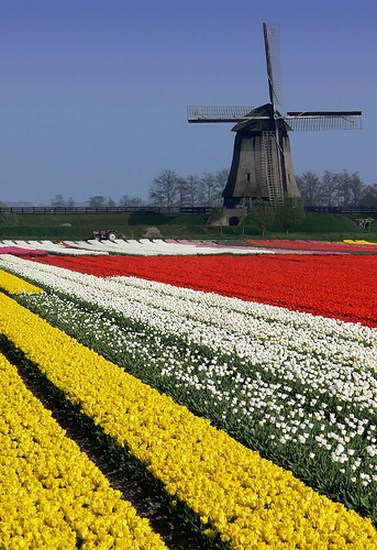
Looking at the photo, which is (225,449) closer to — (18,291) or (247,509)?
(247,509)

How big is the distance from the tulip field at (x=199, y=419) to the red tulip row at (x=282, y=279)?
0.30 metres

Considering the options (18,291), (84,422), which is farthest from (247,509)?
(18,291)

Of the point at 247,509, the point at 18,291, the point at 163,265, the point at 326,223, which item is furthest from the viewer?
the point at 326,223

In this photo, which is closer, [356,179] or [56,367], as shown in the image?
[56,367]

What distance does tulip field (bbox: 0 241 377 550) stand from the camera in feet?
18.0

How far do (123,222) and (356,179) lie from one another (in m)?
77.7

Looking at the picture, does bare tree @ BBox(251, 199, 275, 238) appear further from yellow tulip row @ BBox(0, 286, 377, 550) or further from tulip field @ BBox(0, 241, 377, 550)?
yellow tulip row @ BBox(0, 286, 377, 550)

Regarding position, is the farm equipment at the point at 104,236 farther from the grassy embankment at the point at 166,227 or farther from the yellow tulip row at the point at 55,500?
the yellow tulip row at the point at 55,500

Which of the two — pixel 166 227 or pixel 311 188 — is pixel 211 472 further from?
pixel 311 188

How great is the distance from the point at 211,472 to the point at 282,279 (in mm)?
19974

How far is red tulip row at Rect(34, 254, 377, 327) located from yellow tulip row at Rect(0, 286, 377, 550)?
338 inches

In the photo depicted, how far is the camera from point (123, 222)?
83.2m

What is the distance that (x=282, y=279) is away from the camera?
86.1 ft

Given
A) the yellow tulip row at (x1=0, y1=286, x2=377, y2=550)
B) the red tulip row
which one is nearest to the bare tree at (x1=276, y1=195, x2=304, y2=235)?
the red tulip row
